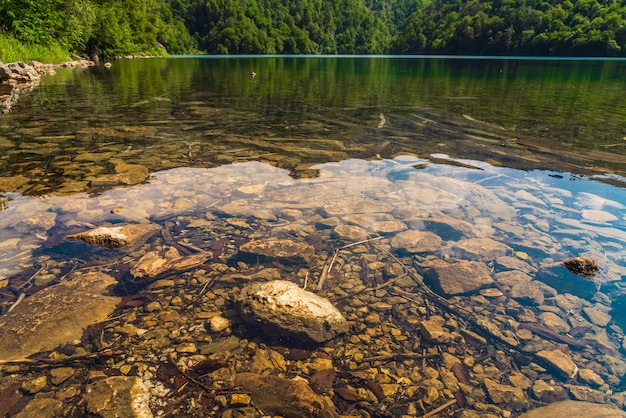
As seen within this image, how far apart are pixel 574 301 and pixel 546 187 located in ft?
13.2

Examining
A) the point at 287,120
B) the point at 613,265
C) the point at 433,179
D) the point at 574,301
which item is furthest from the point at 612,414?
the point at 287,120

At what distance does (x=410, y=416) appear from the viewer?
2914mm

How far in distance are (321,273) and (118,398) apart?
105 inches

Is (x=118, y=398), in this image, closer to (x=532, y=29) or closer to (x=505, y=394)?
(x=505, y=394)

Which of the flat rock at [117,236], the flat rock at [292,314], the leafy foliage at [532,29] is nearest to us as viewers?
the flat rock at [292,314]

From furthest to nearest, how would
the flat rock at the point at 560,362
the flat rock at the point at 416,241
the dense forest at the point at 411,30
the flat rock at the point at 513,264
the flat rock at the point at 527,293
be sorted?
the dense forest at the point at 411,30 → the flat rock at the point at 416,241 → the flat rock at the point at 513,264 → the flat rock at the point at 527,293 → the flat rock at the point at 560,362

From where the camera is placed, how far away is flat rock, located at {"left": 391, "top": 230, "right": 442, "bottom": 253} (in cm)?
532

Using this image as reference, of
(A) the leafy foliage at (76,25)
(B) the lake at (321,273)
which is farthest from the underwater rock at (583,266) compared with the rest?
(A) the leafy foliage at (76,25)

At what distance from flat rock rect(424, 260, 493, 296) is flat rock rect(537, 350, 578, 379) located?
106cm

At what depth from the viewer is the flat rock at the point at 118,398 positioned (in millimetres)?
2764

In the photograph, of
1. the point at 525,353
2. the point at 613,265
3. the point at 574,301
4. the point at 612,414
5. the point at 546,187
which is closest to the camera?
the point at 612,414

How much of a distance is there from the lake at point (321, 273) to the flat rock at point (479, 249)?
3 centimetres

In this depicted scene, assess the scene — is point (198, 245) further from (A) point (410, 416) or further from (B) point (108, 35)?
(B) point (108, 35)

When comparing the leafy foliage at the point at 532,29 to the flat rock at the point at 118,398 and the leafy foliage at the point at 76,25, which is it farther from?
the flat rock at the point at 118,398
